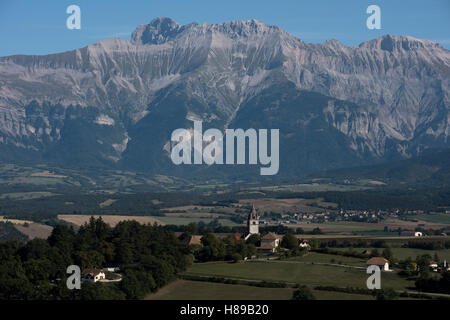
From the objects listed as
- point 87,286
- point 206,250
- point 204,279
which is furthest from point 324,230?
point 87,286

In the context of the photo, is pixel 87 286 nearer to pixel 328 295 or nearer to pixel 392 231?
pixel 328 295

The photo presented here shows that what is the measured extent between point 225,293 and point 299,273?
48.9 feet

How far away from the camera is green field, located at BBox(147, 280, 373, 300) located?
81.2 metres

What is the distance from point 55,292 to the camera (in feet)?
262

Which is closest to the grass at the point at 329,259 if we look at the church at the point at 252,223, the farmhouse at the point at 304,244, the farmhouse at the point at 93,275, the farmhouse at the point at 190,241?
the farmhouse at the point at 304,244

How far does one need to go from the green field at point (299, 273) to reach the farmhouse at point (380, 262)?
3.94 meters

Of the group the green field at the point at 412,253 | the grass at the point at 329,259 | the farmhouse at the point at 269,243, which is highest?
the farmhouse at the point at 269,243

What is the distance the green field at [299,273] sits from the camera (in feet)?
297

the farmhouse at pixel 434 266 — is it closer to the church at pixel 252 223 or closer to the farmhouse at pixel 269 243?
the farmhouse at pixel 269 243

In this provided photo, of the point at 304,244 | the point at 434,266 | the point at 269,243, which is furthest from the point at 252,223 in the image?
the point at 434,266

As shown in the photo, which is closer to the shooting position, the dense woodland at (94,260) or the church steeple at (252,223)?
the dense woodland at (94,260)

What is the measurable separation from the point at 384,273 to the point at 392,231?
7795 cm

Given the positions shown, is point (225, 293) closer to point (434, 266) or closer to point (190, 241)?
point (434, 266)

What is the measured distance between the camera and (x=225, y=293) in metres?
84.4
